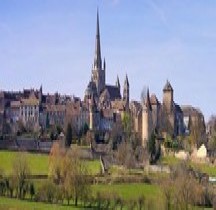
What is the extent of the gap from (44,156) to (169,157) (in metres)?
18.3

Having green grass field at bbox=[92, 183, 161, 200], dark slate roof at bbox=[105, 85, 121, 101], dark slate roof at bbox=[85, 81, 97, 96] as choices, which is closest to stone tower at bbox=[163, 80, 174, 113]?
dark slate roof at bbox=[85, 81, 97, 96]

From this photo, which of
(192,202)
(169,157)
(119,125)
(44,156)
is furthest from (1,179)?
(119,125)

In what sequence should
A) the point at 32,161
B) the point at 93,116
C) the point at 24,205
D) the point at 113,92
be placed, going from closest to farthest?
the point at 24,205, the point at 32,161, the point at 93,116, the point at 113,92

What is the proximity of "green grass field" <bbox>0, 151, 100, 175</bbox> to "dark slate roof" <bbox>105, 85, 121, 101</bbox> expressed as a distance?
198 ft

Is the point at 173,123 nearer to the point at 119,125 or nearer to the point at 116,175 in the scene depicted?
the point at 119,125

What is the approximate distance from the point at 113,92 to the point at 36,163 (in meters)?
69.5

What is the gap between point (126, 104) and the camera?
11488 centimetres

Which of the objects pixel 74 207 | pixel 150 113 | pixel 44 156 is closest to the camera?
pixel 74 207

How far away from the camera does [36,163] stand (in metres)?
59.8

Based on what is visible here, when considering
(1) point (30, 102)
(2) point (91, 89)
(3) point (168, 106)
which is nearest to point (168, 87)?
(3) point (168, 106)

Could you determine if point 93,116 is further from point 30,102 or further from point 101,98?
point 101,98

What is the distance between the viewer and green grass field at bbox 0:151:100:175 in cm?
5467

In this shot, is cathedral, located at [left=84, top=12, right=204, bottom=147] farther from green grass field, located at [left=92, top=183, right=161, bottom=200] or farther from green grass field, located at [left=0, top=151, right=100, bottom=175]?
green grass field, located at [left=92, top=183, right=161, bottom=200]

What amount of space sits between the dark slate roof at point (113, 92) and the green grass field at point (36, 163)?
198 feet
